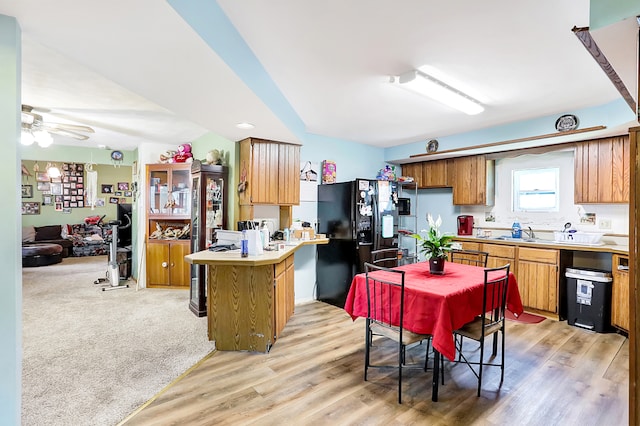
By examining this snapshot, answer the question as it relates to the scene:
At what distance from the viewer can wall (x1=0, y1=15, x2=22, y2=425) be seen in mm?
1393

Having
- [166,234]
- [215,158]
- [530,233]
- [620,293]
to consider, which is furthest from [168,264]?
[620,293]

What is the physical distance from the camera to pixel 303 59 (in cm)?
240

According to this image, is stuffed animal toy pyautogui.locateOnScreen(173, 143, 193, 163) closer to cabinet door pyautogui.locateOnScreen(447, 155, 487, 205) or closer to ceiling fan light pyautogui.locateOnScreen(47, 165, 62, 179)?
cabinet door pyautogui.locateOnScreen(447, 155, 487, 205)

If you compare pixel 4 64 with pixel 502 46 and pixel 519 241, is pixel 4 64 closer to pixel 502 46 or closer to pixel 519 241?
pixel 502 46

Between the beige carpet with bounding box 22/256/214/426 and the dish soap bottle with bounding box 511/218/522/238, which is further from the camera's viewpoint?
the dish soap bottle with bounding box 511/218/522/238

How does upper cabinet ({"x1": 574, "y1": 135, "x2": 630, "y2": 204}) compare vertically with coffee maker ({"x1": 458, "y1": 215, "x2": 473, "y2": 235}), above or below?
above

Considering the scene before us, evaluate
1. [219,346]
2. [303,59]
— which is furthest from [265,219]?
[303,59]

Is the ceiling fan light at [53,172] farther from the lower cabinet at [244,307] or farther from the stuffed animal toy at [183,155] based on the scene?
the lower cabinet at [244,307]

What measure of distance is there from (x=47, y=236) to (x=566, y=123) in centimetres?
1058

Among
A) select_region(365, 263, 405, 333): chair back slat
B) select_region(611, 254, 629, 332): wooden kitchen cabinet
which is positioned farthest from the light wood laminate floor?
select_region(365, 263, 405, 333): chair back slat

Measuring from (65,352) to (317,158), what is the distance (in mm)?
3637

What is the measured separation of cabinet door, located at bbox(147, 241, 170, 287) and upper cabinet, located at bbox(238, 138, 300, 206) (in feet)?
6.82

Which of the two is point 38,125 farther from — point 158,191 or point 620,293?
point 620,293

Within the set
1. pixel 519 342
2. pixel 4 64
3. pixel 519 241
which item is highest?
pixel 4 64
